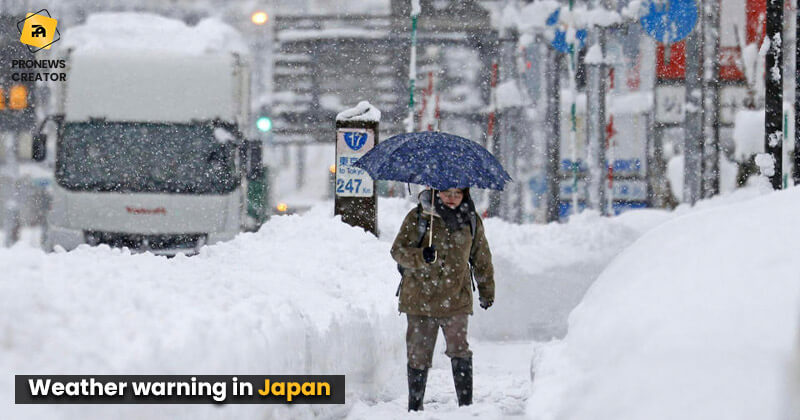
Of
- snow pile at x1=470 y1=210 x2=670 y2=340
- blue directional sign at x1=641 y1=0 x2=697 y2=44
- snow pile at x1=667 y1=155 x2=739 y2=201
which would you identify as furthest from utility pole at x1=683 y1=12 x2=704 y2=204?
snow pile at x1=470 y1=210 x2=670 y2=340

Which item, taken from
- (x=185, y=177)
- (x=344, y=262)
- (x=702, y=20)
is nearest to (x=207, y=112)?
(x=185, y=177)

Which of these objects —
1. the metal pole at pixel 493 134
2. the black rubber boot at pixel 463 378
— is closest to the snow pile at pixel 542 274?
the black rubber boot at pixel 463 378

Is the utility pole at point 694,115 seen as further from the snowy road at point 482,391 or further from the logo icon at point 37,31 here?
the logo icon at point 37,31

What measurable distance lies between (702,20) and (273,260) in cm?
1222

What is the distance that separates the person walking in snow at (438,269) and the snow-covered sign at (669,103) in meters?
16.5

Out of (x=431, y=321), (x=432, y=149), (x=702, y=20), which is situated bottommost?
(x=431, y=321)

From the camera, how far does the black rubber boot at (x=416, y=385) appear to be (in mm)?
7441

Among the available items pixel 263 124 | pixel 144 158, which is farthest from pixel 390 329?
pixel 263 124

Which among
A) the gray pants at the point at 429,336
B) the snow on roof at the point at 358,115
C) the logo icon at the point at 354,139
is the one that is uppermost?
the snow on roof at the point at 358,115

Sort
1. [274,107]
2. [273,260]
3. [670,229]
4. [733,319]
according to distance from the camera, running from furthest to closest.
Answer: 1. [274,107]
2. [273,260]
3. [670,229]
4. [733,319]

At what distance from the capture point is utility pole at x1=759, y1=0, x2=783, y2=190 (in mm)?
12312

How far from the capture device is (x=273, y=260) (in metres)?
10.2

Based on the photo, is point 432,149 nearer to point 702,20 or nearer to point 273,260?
point 273,260

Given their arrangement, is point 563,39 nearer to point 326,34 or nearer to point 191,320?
point 326,34
